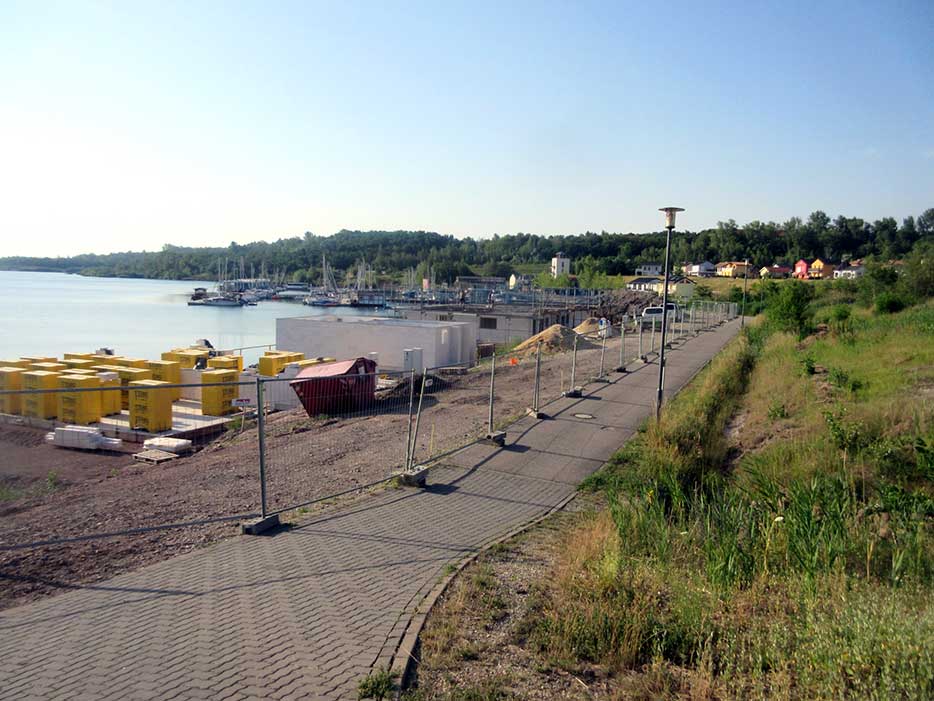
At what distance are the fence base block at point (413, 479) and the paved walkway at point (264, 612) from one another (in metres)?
0.21

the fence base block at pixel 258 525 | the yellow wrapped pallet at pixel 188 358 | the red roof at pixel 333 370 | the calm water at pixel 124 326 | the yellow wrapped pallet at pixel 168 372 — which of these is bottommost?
the calm water at pixel 124 326

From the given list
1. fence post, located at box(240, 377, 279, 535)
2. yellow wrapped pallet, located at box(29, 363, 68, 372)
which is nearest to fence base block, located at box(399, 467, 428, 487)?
fence post, located at box(240, 377, 279, 535)

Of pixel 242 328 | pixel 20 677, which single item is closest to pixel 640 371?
pixel 20 677

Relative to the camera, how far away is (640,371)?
20.3m

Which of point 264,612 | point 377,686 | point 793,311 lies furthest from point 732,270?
point 377,686

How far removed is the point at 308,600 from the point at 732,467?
7886 millimetres

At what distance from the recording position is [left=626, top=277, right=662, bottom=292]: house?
93062 millimetres

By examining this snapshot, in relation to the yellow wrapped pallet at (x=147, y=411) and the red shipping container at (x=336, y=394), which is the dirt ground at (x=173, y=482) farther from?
the yellow wrapped pallet at (x=147, y=411)

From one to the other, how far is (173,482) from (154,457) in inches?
200

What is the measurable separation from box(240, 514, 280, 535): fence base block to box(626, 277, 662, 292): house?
8768 cm

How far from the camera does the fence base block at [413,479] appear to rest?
8500 mm

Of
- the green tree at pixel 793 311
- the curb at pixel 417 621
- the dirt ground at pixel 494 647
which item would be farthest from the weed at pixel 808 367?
the dirt ground at pixel 494 647

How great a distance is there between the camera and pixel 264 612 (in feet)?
15.8

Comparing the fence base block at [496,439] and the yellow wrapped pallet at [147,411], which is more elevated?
the fence base block at [496,439]
